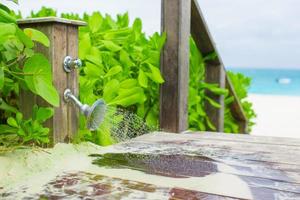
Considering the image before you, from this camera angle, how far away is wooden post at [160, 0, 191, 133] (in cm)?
224

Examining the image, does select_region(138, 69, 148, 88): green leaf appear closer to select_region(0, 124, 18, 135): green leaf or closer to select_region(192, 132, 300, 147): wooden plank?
select_region(192, 132, 300, 147): wooden plank

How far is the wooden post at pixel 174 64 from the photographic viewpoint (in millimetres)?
2242

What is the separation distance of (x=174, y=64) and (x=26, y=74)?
1.11 meters

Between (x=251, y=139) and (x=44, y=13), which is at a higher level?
(x=44, y=13)

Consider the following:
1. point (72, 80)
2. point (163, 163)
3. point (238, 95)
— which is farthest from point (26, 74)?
point (238, 95)

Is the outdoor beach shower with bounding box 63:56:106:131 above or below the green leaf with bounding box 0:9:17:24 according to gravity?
below

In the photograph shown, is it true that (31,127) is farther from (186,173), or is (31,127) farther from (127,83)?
(127,83)

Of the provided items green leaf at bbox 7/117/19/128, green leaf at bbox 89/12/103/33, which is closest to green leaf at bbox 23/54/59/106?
green leaf at bbox 7/117/19/128

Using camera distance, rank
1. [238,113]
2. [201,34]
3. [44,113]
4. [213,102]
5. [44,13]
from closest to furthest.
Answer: [44,113] → [44,13] → [201,34] → [213,102] → [238,113]

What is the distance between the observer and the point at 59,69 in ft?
4.86

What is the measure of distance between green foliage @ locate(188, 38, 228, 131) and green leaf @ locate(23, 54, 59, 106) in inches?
57.3

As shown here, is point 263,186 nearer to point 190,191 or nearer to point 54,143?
point 190,191

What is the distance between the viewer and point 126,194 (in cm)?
109

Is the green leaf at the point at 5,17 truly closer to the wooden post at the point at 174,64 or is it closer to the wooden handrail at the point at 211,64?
the wooden post at the point at 174,64
